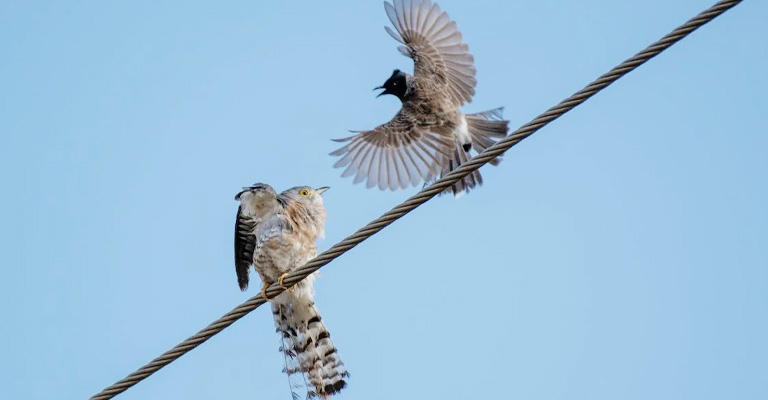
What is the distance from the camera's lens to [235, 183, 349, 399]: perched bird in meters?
6.62

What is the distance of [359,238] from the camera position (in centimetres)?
468

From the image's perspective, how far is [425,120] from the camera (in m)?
8.66

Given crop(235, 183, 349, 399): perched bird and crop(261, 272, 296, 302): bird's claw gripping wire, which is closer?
crop(261, 272, 296, 302): bird's claw gripping wire

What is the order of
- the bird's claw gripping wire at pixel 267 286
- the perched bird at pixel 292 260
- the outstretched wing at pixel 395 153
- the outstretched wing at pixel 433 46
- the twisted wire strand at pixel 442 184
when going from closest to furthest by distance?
the twisted wire strand at pixel 442 184 < the bird's claw gripping wire at pixel 267 286 < the perched bird at pixel 292 260 < the outstretched wing at pixel 395 153 < the outstretched wing at pixel 433 46

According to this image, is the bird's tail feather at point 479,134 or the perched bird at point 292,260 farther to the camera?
the bird's tail feather at point 479,134

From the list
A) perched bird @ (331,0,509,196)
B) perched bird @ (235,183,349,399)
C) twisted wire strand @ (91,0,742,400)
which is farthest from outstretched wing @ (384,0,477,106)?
twisted wire strand @ (91,0,742,400)

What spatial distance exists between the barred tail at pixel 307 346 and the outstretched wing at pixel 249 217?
0.33 metres

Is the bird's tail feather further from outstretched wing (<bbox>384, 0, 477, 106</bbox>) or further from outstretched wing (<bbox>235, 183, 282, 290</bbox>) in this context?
outstretched wing (<bbox>235, 183, 282, 290</bbox>)

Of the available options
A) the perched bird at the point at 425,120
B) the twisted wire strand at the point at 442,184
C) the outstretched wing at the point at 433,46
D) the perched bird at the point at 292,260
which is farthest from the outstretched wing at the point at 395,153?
the twisted wire strand at the point at 442,184

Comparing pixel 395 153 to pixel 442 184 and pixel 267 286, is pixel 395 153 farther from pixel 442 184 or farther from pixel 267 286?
pixel 442 184

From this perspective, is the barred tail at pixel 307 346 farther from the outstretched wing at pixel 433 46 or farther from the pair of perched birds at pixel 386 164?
the outstretched wing at pixel 433 46

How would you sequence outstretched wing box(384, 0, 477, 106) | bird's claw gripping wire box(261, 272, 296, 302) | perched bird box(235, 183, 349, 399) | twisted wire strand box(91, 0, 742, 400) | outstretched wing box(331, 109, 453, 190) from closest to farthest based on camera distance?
1. twisted wire strand box(91, 0, 742, 400)
2. bird's claw gripping wire box(261, 272, 296, 302)
3. perched bird box(235, 183, 349, 399)
4. outstretched wing box(331, 109, 453, 190)
5. outstretched wing box(384, 0, 477, 106)

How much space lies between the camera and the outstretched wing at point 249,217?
261 inches

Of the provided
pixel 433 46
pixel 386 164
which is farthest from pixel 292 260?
pixel 433 46
